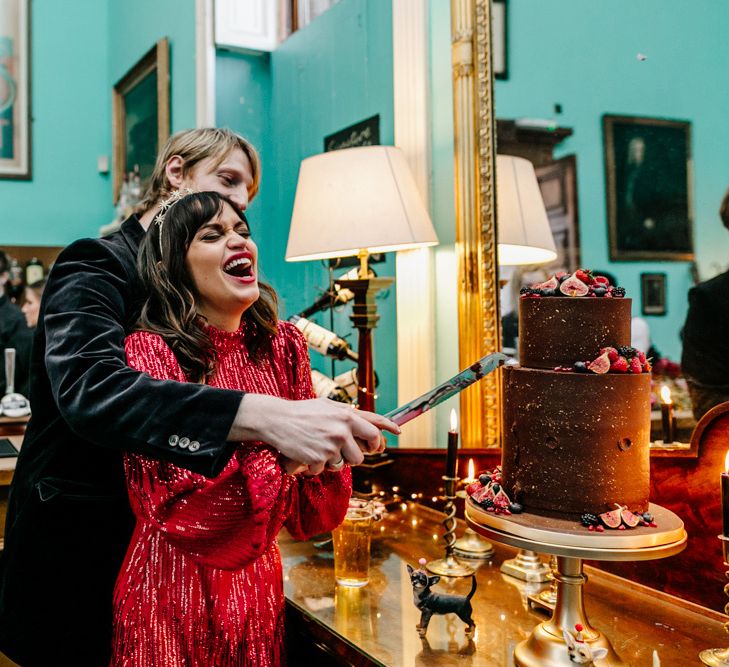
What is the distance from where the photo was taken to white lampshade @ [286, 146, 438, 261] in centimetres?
188

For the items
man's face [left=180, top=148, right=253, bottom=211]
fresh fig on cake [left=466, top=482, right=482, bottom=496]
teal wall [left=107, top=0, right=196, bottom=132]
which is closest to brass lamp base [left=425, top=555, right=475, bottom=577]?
fresh fig on cake [left=466, top=482, right=482, bottom=496]

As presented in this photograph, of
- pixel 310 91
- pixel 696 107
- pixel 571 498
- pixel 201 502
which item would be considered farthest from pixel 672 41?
pixel 310 91

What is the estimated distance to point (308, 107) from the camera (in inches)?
118

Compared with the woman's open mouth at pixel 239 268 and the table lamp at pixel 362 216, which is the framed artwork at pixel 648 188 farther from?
the woman's open mouth at pixel 239 268

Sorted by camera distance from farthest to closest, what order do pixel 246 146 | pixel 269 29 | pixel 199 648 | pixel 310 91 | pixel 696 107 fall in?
pixel 269 29 < pixel 310 91 < pixel 246 146 < pixel 696 107 < pixel 199 648

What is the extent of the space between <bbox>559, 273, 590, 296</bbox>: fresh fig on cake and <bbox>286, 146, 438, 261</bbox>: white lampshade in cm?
76

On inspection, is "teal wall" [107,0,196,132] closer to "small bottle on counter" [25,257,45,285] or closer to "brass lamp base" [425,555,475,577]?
"small bottle on counter" [25,257,45,285]

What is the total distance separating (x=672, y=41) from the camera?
1.47 metres

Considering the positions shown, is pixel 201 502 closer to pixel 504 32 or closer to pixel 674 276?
pixel 674 276

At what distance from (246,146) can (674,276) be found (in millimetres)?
972

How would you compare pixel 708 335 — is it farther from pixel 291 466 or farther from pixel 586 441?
pixel 291 466

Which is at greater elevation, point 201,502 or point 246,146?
point 246,146

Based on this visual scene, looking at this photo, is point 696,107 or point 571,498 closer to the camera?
point 571,498

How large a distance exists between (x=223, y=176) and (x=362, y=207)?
1.39ft
